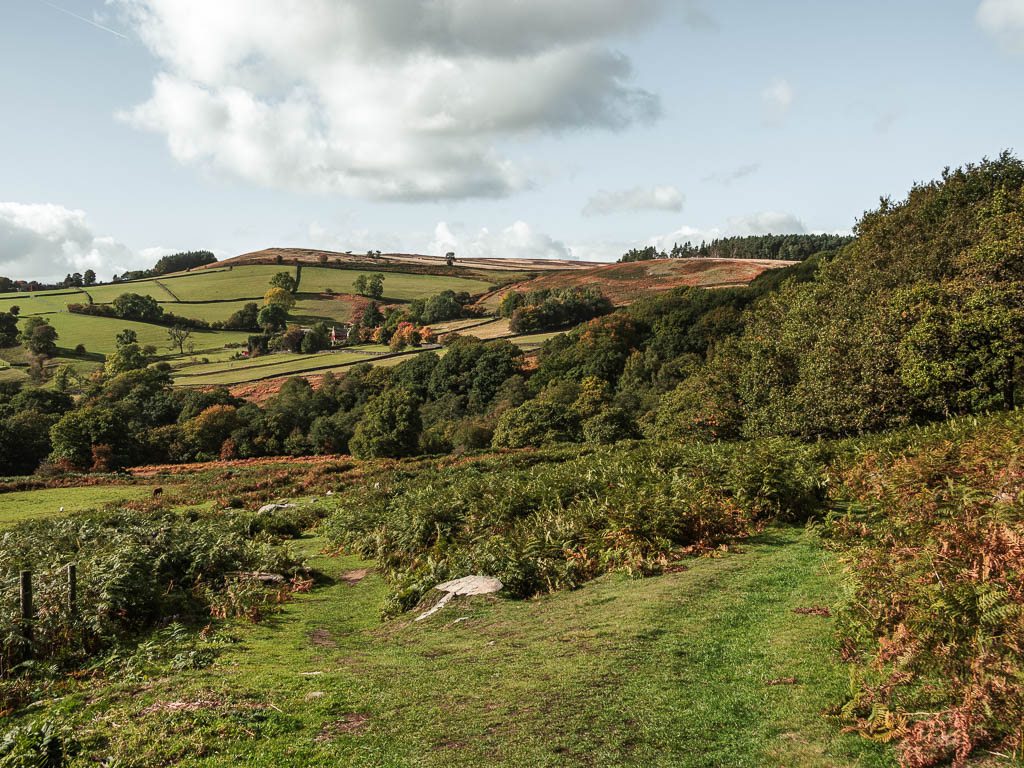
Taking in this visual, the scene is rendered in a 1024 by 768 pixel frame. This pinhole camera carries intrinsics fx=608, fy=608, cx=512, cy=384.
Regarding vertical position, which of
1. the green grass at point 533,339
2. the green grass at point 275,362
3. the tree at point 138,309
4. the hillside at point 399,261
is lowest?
the green grass at point 275,362

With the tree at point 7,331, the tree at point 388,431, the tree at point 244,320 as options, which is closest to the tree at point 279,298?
the tree at point 244,320

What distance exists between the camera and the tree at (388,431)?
5944 centimetres

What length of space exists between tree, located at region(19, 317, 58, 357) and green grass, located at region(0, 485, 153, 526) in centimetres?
7795

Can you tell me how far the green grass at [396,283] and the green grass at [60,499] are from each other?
90904 mm

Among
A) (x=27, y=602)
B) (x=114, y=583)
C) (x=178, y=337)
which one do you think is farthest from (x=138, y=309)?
(x=27, y=602)

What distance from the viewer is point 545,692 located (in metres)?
7.06

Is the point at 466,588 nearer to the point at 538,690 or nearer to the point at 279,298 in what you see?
the point at 538,690

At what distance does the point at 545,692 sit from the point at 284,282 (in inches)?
5342

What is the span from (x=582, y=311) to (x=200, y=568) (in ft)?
322

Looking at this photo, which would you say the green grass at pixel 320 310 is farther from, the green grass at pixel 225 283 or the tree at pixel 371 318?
the green grass at pixel 225 283

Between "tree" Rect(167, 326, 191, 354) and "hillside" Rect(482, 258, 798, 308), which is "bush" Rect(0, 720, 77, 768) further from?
"tree" Rect(167, 326, 191, 354)

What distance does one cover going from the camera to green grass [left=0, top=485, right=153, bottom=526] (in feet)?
105

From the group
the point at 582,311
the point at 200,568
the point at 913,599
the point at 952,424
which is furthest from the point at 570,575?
the point at 582,311

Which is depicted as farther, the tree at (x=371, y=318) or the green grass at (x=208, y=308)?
the green grass at (x=208, y=308)
